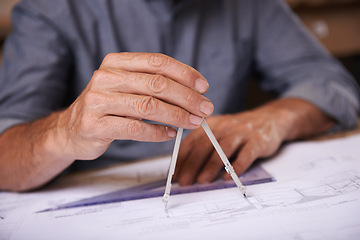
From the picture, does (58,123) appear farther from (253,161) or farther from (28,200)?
(253,161)

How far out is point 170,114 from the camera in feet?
1.21

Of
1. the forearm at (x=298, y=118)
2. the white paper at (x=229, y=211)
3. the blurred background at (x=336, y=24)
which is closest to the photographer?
the white paper at (x=229, y=211)

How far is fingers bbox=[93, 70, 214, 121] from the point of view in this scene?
0.36 meters

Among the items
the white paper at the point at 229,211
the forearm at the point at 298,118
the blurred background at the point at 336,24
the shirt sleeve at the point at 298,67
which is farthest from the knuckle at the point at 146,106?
the blurred background at the point at 336,24

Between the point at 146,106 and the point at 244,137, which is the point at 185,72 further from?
the point at 244,137

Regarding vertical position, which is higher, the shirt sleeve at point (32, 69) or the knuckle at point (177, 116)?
the shirt sleeve at point (32, 69)

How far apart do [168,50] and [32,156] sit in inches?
17.6

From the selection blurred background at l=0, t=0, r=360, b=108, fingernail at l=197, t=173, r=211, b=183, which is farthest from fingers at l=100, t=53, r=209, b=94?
blurred background at l=0, t=0, r=360, b=108

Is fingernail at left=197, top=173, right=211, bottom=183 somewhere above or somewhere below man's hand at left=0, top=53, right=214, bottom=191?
below

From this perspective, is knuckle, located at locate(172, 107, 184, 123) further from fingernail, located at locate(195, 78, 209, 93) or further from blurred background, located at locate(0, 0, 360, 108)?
blurred background, located at locate(0, 0, 360, 108)

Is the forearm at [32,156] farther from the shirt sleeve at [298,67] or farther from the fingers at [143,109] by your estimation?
the shirt sleeve at [298,67]

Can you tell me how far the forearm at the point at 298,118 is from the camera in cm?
61

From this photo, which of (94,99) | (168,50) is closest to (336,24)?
(168,50)

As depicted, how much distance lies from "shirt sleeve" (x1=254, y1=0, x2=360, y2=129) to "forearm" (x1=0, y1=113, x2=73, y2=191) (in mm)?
526
